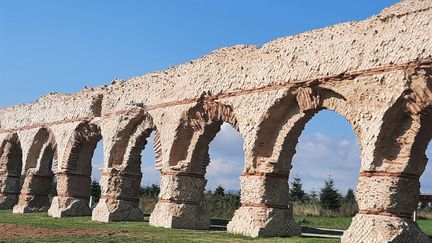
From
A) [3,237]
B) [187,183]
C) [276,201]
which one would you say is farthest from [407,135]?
[3,237]

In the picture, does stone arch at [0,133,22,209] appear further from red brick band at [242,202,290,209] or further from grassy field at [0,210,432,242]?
red brick band at [242,202,290,209]

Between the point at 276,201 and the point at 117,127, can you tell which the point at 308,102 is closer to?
the point at 276,201

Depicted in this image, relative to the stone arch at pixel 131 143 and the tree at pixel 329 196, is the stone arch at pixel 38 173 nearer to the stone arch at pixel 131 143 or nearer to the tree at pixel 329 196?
the stone arch at pixel 131 143

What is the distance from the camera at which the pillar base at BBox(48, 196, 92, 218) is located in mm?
17281

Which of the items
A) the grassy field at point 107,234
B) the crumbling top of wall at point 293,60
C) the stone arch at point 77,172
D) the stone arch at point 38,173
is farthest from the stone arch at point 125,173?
the stone arch at point 38,173

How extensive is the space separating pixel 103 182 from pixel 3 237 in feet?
18.8

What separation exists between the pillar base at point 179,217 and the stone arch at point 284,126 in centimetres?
253

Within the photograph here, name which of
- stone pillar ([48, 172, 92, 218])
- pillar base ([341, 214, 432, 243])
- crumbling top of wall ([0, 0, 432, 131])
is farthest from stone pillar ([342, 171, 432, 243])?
stone pillar ([48, 172, 92, 218])

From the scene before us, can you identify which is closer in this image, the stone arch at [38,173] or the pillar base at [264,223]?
the pillar base at [264,223]

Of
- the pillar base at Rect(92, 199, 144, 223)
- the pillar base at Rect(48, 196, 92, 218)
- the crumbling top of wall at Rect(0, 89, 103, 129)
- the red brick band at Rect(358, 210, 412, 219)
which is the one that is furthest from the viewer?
the crumbling top of wall at Rect(0, 89, 103, 129)

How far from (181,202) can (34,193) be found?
8258 millimetres

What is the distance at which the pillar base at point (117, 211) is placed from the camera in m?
15.3

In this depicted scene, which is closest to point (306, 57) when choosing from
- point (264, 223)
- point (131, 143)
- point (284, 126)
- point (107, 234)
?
point (284, 126)

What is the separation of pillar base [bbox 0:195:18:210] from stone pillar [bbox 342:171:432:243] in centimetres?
1573
